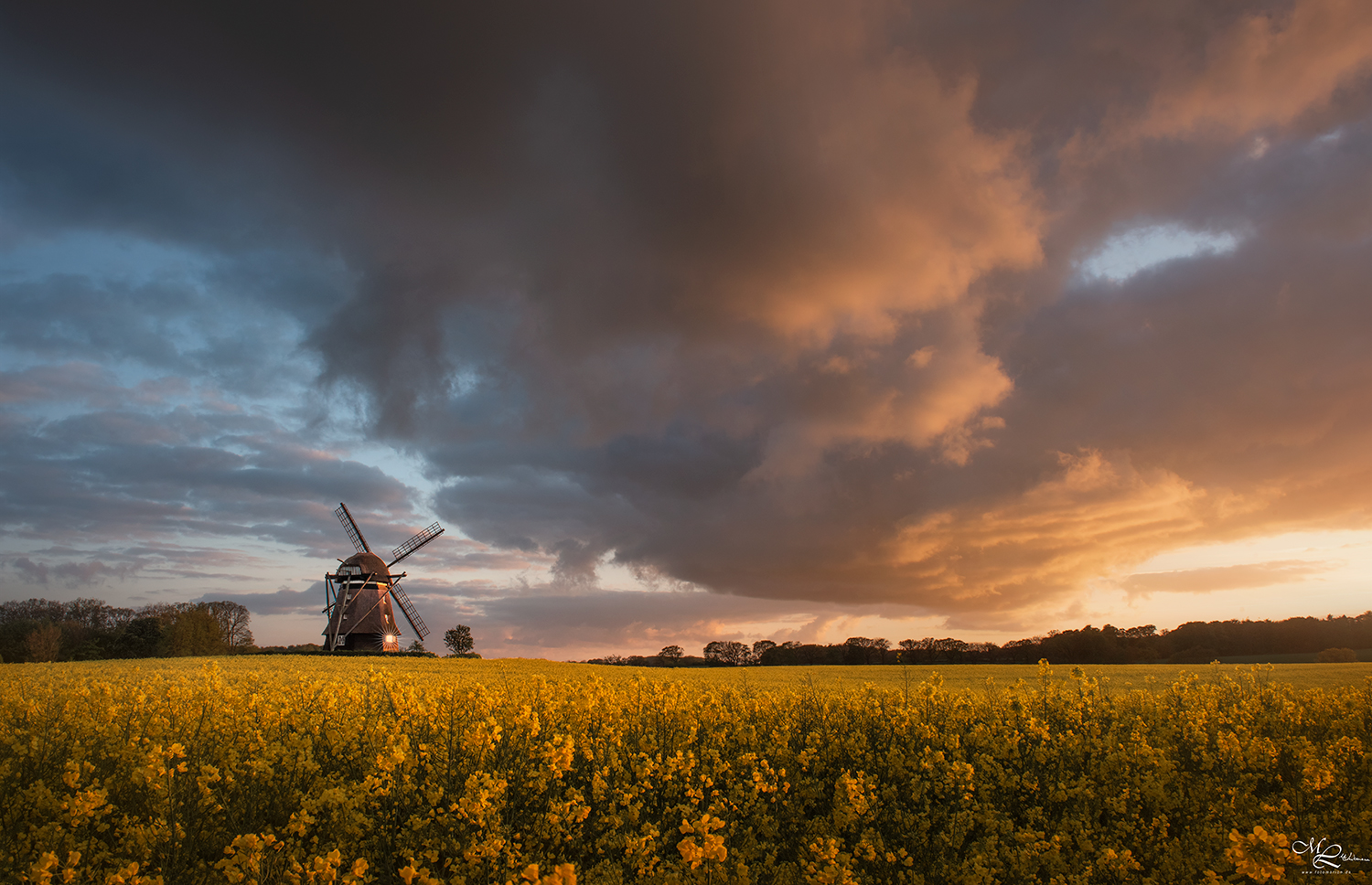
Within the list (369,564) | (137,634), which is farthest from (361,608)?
(137,634)

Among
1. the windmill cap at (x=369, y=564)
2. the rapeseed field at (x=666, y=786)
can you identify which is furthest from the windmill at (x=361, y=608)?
the rapeseed field at (x=666, y=786)

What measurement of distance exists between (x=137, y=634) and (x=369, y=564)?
32.5 m

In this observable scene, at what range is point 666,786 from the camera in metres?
9.29

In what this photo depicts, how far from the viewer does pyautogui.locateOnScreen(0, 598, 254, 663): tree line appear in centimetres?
6187

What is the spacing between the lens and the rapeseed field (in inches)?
276

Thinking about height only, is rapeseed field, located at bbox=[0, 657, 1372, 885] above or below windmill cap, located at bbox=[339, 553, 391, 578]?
below

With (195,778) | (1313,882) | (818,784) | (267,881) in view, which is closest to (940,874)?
(818,784)

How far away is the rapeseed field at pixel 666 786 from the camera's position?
A: 23.0 feet

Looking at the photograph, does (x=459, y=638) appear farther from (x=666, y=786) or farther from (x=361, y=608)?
(x=666, y=786)

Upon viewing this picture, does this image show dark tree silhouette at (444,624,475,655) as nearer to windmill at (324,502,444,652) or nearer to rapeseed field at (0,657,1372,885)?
windmill at (324,502,444,652)

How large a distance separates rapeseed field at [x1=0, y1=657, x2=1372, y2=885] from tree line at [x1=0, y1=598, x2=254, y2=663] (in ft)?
215

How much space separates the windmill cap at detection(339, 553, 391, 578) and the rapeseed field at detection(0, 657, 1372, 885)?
49.5 m

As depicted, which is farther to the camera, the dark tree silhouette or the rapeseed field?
the dark tree silhouette

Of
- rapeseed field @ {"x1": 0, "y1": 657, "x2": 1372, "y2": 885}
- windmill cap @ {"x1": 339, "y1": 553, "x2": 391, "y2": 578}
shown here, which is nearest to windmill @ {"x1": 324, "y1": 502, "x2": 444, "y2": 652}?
windmill cap @ {"x1": 339, "y1": 553, "x2": 391, "y2": 578}
